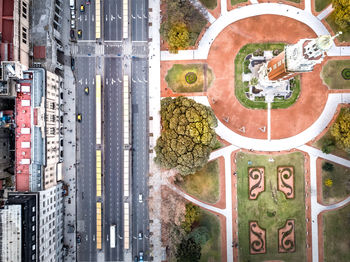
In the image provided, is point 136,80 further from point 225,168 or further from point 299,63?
point 299,63

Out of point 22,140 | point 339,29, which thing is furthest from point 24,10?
point 339,29

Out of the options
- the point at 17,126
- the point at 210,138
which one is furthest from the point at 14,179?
the point at 210,138

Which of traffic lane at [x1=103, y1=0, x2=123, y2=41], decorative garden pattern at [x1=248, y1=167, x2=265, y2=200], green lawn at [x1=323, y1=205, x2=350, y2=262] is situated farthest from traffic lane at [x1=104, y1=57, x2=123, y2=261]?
green lawn at [x1=323, y1=205, x2=350, y2=262]

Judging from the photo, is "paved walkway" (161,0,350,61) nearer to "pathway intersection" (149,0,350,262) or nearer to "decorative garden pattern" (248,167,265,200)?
"pathway intersection" (149,0,350,262)

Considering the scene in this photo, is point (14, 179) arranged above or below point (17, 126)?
below

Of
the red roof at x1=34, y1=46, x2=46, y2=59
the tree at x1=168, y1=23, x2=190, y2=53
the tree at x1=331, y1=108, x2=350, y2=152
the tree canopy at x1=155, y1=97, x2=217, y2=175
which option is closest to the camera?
the tree canopy at x1=155, y1=97, x2=217, y2=175

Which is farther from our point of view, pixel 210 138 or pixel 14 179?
pixel 14 179

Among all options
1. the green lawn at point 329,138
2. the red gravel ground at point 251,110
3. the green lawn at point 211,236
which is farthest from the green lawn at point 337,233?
the green lawn at point 211,236

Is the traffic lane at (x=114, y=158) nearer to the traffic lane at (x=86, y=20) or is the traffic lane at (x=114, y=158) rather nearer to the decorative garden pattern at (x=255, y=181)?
the traffic lane at (x=86, y=20)
